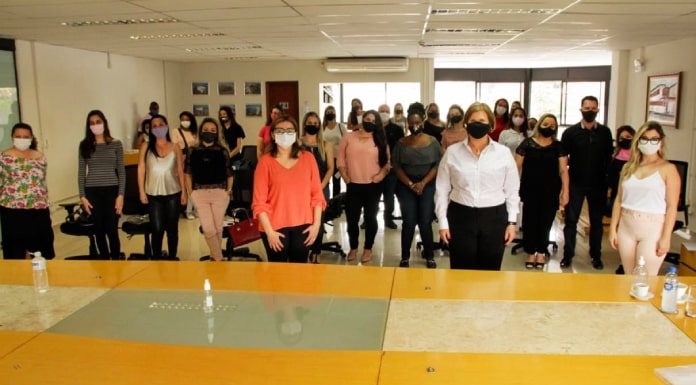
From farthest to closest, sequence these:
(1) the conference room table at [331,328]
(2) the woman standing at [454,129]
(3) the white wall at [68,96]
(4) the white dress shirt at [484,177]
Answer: (3) the white wall at [68,96]
(2) the woman standing at [454,129]
(4) the white dress shirt at [484,177]
(1) the conference room table at [331,328]

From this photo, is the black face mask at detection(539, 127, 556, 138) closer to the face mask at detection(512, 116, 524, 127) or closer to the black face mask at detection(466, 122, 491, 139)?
the face mask at detection(512, 116, 524, 127)

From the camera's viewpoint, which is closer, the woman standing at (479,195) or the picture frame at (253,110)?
the woman standing at (479,195)

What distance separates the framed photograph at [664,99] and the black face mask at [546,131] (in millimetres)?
4006

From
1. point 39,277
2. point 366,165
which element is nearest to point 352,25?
point 366,165

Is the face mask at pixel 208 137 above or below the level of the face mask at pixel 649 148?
above

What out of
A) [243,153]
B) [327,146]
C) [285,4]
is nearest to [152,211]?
[327,146]

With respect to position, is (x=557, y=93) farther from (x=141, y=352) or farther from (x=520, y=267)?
(x=141, y=352)

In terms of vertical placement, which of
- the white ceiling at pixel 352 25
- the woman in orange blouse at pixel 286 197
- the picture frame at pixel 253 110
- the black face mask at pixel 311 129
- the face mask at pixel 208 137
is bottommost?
the woman in orange blouse at pixel 286 197

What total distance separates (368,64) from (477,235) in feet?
27.6

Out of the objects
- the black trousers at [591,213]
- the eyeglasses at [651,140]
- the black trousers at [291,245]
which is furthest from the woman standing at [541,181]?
the black trousers at [291,245]

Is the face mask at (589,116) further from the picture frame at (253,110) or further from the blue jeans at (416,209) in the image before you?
the picture frame at (253,110)

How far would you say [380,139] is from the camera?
5355mm

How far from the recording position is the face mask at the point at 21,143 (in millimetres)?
4621

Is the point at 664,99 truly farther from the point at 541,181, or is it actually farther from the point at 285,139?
the point at 285,139
